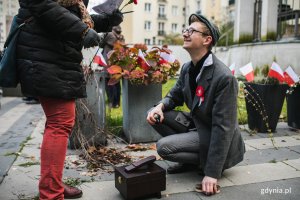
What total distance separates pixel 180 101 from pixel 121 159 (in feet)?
3.15

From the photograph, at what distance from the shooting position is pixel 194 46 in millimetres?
3162

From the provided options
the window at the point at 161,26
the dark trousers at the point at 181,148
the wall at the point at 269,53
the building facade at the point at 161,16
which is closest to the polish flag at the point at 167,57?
the dark trousers at the point at 181,148

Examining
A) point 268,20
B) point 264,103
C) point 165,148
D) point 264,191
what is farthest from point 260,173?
point 268,20

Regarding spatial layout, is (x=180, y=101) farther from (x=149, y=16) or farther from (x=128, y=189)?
(x=149, y=16)

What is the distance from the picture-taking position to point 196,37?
3135 millimetres

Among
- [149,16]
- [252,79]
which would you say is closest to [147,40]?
[149,16]

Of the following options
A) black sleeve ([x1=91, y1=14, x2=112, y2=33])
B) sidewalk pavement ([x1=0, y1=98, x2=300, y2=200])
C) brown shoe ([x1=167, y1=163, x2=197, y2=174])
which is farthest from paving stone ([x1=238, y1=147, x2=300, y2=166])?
black sleeve ([x1=91, y1=14, x2=112, y2=33])

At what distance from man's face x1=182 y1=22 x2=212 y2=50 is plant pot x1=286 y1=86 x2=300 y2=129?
2615 mm

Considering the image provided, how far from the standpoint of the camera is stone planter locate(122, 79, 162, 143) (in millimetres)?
4629

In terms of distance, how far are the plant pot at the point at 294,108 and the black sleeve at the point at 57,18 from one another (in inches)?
152

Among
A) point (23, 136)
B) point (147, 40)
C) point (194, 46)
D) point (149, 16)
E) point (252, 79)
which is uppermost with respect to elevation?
point (149, 16)

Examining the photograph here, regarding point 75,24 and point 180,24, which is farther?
point 180,24

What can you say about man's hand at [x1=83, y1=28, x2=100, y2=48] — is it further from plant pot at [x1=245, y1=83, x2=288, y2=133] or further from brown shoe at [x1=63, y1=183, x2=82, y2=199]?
plant pot at [x1=245, y1=83, x2=288, y2=133]

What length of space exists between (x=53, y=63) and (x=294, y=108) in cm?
403
